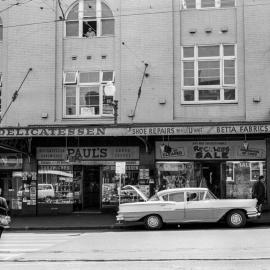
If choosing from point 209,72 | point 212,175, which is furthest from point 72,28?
point 212,175

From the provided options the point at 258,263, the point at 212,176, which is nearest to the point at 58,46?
the point at 212,176

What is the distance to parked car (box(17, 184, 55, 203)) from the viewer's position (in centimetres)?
2466

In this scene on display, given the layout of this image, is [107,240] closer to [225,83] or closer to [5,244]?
[5,244]

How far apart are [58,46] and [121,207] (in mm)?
9374

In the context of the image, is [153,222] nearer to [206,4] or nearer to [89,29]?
[89,29]

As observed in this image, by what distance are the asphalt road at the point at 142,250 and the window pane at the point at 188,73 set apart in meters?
7.92

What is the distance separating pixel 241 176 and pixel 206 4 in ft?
25.6

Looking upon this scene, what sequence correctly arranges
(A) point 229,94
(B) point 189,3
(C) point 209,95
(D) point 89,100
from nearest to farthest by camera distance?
(A) point 229,94 < (C) point 209,95 < (B) point 189,3 < (D) point 89,100

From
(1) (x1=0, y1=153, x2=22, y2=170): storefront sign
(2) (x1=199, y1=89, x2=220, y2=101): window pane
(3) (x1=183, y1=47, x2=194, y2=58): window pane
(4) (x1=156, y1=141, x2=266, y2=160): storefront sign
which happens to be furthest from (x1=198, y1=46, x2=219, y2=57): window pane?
(1) (x1=0, y1=153, x2=22, y2=170): storefront sign

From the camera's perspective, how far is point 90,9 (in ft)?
82.1

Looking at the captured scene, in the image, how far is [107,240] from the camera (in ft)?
50.6

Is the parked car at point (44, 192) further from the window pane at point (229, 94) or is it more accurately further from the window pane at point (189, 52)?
the window pane at point (229, 94)

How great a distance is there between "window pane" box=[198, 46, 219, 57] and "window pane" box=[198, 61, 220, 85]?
360 mm

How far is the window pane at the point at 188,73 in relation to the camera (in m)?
24.0
